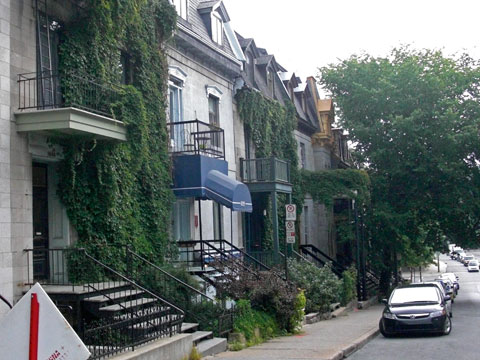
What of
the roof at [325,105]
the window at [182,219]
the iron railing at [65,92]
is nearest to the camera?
the iron railing at [65,92]

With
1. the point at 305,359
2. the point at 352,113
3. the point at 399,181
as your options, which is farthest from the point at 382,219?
the point at 305,359

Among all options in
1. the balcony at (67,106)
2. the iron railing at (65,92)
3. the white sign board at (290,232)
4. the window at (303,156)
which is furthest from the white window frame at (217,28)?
the window at (303,156)

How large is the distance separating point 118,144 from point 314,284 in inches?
407

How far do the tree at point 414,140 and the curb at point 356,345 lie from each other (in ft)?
47.6

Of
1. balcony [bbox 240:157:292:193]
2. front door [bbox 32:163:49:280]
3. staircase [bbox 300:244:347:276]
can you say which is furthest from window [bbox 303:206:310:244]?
front door [bbox 32:163:49:280]

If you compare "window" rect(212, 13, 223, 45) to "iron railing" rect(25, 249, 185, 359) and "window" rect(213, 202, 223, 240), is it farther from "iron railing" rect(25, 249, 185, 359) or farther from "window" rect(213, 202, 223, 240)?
"iron railing" rect(25, 249, 185, 359)

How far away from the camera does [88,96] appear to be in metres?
13.8

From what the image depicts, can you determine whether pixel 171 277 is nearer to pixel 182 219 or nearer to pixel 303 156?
pixel 182 219

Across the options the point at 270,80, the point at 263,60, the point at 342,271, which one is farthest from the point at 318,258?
the point at 263,60

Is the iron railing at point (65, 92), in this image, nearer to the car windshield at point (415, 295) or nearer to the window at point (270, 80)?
the car windshield at point (415, 295)

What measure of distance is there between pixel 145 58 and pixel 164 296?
6.10 metres

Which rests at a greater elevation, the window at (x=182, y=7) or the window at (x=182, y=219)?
the window at (x=182, y=7)

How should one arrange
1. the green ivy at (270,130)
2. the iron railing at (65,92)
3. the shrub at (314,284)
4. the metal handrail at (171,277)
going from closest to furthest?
the iron railing at (65,92), the metal handrail at (171,277), the shrub at (314,284), the green ivy at (270,130)

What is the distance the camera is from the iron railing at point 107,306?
10.9 m
